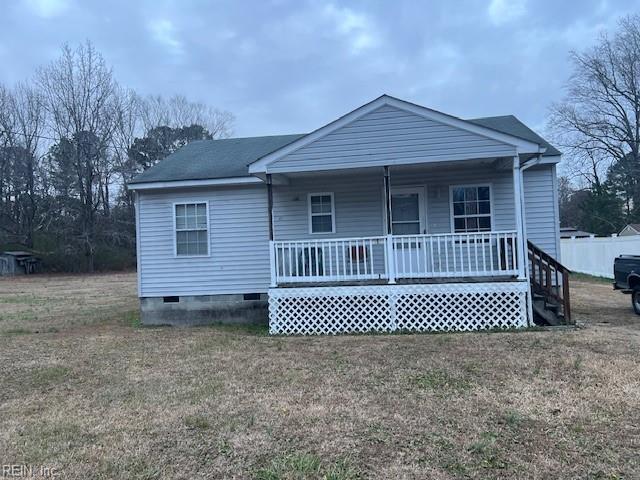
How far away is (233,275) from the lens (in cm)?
1054

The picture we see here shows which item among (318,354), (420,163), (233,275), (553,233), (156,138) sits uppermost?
(156,138)

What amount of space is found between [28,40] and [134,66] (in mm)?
5518

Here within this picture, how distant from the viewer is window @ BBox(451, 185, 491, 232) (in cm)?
1000

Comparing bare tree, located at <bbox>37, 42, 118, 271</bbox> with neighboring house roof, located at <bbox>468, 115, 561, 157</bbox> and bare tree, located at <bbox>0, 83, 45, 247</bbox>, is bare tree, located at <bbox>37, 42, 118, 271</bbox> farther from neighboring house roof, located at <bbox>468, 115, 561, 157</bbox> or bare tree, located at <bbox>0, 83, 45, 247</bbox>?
neighboring house roof, located at <bbox>468, 115, 561, 157</bbox>

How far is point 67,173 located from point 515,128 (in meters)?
37.7

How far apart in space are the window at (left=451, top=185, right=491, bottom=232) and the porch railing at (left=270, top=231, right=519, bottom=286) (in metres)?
0.53

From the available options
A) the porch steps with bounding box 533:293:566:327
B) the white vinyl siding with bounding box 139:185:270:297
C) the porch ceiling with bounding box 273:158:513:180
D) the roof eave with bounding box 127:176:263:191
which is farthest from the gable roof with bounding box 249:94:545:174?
the porch steps with bounding box 533:293:566:327

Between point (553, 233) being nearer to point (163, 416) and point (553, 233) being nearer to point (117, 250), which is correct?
point (163, 416)

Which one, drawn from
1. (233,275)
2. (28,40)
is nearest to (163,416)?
(233,275)

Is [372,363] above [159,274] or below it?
below

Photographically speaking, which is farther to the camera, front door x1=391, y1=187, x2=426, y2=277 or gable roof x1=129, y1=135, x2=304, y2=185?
gable roof x1=129, y1=135, x2=304, y2=185

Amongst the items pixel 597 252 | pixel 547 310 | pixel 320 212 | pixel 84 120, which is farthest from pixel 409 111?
pixel 84 120

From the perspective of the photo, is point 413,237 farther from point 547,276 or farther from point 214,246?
point 214,246

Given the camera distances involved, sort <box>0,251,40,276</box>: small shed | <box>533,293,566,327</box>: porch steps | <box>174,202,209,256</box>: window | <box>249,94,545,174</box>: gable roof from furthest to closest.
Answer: <box>0,251,40,276</box>: small shed → <box>174,202,209,256</box>: window → <box>533,293,566,327</box>: porch steps → <box>249,94,545,174</box>: gable roof
